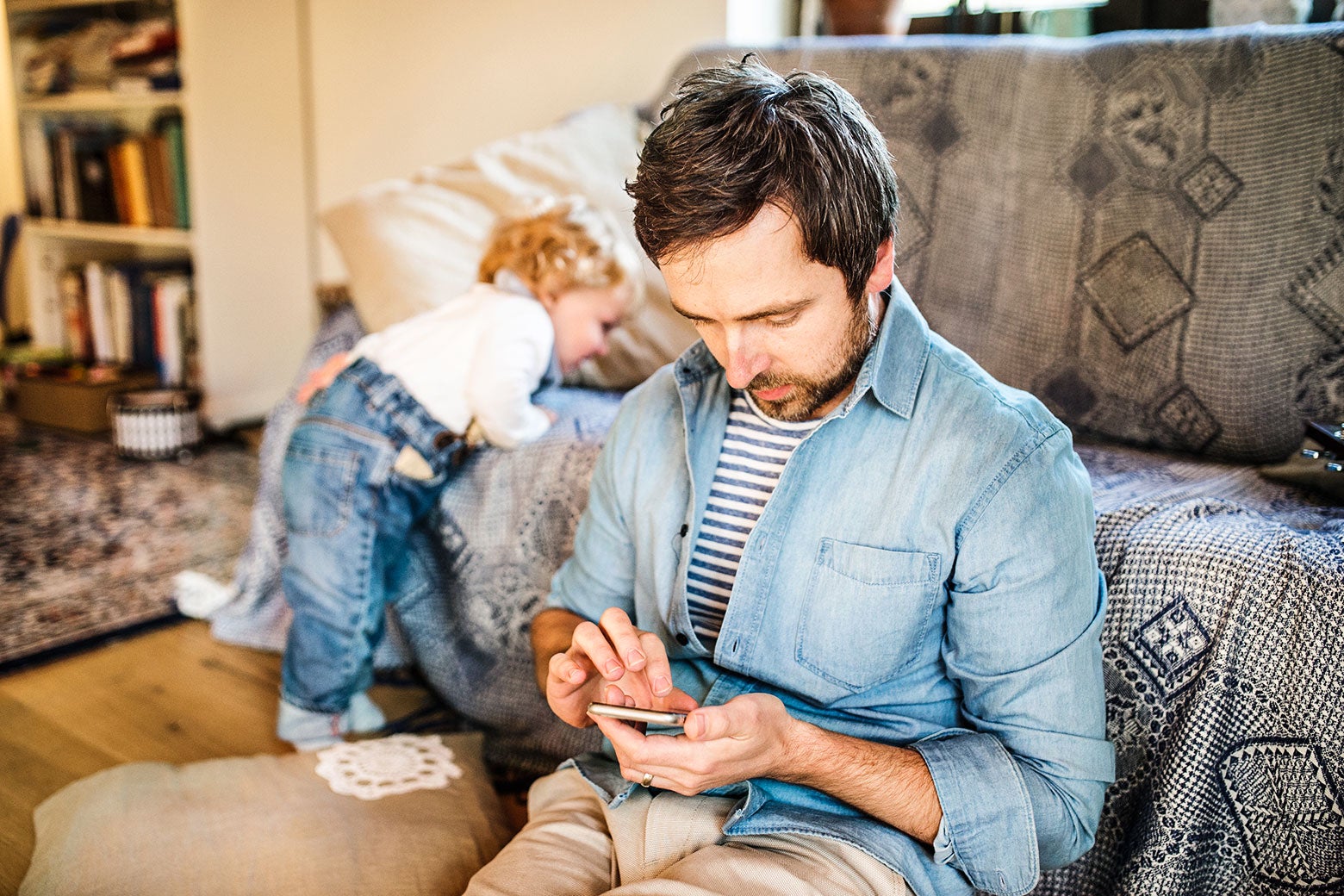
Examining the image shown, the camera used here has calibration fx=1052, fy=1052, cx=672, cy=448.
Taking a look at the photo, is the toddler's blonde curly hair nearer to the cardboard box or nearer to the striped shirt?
the striped shirt

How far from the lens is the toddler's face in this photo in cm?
180

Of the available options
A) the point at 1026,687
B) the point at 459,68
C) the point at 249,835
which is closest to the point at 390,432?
the point at 249,835

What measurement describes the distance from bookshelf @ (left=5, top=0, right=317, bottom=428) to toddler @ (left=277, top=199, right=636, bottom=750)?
1858mm

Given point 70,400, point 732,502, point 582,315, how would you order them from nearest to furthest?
point 732,502 → point 582,315 → point 70,400

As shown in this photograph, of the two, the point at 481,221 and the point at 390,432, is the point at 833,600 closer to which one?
the point at 390,432

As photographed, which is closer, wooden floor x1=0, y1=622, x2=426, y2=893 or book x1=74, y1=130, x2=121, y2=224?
wooden floor x1=0, y1=622, x2=426, y2=893

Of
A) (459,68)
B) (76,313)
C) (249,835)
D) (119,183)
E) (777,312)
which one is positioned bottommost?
(249,835)

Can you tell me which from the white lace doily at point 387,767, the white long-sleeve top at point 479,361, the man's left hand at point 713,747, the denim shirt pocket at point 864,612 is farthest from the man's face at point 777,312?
the white lace doily at point 387,767

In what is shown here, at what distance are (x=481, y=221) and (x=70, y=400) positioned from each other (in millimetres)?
2029

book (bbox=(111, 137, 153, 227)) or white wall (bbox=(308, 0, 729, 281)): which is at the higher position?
white wall (bbox=(308, 0, 729, 281))

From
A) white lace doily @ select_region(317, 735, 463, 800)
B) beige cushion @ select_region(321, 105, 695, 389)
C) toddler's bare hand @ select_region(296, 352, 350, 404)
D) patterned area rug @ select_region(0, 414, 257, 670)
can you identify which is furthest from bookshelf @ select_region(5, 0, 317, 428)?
white lace doily @ select_region(317, 735, 463, 800)

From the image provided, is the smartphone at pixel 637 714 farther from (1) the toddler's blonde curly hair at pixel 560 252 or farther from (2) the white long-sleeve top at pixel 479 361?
(1) the toddler's blonde curly hair at pixel 560 252

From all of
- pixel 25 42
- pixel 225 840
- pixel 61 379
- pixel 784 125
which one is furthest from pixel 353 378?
pixel 25 42

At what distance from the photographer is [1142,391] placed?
1.58 meters
